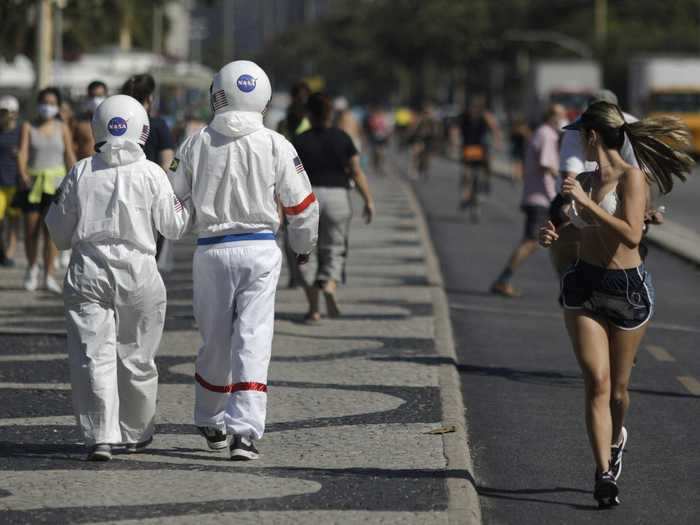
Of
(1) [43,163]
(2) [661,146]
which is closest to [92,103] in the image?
(1) [43,163]

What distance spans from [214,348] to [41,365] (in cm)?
319

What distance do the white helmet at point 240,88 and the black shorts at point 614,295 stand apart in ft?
5.19

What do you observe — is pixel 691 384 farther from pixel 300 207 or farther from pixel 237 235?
pixel 237 235

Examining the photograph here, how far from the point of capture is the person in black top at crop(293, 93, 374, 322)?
12.4 m

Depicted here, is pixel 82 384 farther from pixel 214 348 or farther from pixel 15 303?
pixel 15 303

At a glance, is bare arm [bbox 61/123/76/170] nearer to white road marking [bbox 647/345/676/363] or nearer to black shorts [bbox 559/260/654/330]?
white road marking [bbox 647/345/676/363]

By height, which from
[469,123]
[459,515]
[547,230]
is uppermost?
[547,230]

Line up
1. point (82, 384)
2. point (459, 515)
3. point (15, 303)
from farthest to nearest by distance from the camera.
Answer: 1. point (15, 303)
2. point (82, 384)
3. point (459, 515)

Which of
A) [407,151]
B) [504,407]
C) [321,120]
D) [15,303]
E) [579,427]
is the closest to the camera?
[579,427]

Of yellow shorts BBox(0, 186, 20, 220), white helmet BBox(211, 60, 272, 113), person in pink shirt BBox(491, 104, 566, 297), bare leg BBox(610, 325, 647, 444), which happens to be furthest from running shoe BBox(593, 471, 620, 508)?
yellow shorts BBox(0, 186, 20, 220)

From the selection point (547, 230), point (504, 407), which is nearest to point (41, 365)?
point (504, 407)

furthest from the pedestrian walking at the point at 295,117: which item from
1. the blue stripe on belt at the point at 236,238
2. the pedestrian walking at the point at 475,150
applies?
the pedestrian walking at the point at 475,150

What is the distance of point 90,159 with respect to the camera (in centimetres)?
735

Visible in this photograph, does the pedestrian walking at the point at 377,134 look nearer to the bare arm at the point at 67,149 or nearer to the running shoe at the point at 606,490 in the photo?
the bare arm at the point at 67,149
